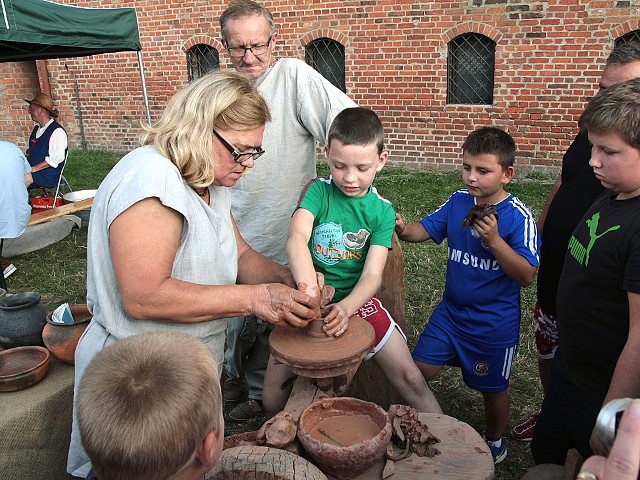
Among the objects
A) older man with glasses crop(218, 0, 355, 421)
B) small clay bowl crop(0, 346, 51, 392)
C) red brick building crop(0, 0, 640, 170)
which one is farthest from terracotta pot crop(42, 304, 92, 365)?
red brick building crop(0, 0, 640, 170)

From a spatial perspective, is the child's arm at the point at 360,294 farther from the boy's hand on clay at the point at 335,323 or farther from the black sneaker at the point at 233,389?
the black sneaker at the point at 233,389

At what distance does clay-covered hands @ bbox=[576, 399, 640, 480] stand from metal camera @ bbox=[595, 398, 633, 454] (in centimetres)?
3

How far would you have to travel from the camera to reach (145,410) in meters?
1.20

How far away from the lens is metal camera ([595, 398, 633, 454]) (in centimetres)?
88

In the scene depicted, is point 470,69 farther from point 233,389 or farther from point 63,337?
point 63,337

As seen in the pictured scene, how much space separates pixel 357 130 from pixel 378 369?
4.91ft

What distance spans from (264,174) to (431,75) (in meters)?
6.60

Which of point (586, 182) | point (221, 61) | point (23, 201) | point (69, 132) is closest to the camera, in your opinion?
point (586, 182)

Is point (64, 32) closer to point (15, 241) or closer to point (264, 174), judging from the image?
point (15, 241)

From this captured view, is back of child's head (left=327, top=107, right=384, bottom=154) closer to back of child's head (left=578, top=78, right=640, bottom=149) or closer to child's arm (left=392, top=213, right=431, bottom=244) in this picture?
child's arm (left=392, top=213, right=431, bottom=244)

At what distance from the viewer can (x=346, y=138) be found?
2.41m

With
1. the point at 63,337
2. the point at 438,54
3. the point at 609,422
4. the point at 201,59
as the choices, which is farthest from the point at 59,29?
the point at 609,422

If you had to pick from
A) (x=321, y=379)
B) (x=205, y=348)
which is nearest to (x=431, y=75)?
(x=321, y=379)

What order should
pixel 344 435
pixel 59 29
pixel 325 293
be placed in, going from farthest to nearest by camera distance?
pixel 59 29 → pixel 325 293 → pixel 344 435
